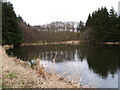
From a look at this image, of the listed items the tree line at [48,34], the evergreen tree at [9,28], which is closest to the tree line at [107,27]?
the tree line at [48,34]

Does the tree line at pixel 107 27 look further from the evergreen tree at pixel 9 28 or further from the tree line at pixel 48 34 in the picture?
the evergreen tree at pixel 9 28

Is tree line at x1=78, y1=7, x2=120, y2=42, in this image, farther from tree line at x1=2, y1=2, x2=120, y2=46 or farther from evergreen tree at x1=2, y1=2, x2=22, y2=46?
evergreen tree at x1=2, y1=2, x2=22, y2=46

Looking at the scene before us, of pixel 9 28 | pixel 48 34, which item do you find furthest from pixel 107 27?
pixel 9 28

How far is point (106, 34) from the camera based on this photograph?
2952 centimetres

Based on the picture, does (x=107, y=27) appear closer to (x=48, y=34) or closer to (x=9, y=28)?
(x=48, y=34)

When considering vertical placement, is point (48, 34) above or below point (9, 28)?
below

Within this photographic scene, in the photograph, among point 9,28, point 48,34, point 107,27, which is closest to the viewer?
point 9,28

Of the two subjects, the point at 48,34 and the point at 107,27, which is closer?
the point at 107,27

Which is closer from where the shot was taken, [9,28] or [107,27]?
[9,28]

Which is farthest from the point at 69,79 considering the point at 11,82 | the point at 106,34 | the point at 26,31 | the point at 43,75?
the point at 26,31

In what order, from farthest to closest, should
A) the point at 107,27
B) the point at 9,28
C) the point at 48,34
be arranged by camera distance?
the point at 48,34 → the point at 107,27 → the point at 9,28

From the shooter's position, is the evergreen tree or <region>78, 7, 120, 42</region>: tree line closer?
the evergreen tree

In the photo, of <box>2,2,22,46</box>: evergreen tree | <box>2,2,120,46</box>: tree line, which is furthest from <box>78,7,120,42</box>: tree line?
<box>2,2,22,46</box>: evergreen tree

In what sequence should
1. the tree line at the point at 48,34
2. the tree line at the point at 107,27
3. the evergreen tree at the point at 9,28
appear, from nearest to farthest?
the evergreen tree at the point at 9,28, the tree line at the point at 48,34, the tree line at the point at 107,27
